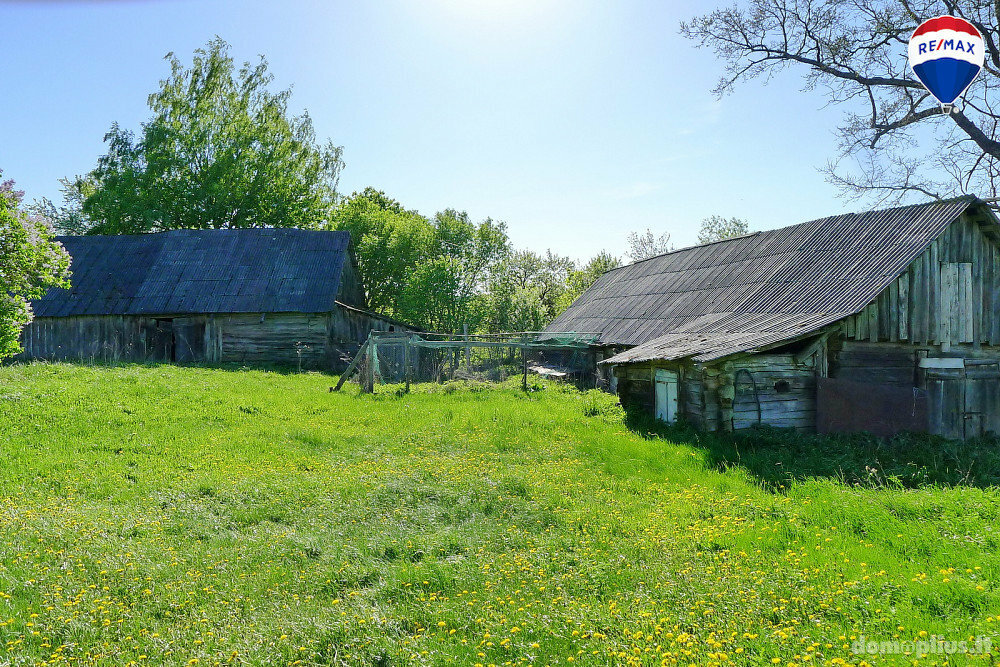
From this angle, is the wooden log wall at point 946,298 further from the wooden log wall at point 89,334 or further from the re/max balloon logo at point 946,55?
the wooden log wall at point 89,334

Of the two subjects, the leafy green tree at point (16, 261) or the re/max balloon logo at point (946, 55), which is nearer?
the leafy green tree at point (16, 261)

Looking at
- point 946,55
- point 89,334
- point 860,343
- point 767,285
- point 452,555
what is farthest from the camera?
point 89,334

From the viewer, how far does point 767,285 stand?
17.0 metres

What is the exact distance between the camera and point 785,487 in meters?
A: 8.77

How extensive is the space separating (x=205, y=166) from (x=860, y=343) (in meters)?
37.7

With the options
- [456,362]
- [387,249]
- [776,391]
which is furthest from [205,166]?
[776,391]

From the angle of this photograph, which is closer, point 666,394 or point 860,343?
point 860,343

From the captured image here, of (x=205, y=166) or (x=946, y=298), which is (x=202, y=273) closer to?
(x=205, y=166)

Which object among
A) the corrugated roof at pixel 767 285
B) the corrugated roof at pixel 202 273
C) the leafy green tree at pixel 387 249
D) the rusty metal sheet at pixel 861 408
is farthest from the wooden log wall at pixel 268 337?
the rusty metal sheet at pixel 861 408

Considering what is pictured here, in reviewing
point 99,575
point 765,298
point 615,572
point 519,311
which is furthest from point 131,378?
point 519,311

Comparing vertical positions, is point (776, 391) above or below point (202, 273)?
below

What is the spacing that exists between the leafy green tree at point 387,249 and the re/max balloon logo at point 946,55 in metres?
24.5

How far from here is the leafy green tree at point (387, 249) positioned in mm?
36531

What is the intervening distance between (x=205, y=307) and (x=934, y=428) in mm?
25010
